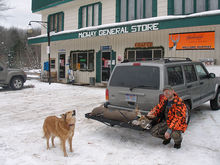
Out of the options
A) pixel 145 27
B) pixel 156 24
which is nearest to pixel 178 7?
pixel 156 24

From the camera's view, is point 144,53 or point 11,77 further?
point 144,53

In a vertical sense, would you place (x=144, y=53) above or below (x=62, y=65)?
above

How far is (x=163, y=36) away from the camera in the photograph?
1375cm

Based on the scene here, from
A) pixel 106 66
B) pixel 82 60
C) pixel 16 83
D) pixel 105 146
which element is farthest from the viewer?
pixel 82 60

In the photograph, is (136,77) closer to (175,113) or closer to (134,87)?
(134,87)

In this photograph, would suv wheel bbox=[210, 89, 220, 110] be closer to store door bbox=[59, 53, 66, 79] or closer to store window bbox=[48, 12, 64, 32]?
store door bbox=[59, 53, 66, 79]

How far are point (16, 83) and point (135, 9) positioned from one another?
9136 millimetres

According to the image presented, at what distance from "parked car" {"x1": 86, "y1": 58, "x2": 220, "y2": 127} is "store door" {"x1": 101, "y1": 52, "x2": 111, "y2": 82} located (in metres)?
10.3

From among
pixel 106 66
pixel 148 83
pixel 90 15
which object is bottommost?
pixel 148 83

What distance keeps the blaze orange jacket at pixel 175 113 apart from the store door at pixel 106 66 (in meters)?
11.7

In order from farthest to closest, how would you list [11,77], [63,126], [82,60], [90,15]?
[82,60], [90,15], [11,77], [63,126]

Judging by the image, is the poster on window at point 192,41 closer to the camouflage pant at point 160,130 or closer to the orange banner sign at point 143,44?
the orange banner sign at point 143,44

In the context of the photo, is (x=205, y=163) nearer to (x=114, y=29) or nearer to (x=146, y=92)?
(x=146, y=92)

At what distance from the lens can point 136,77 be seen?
5.44 metres
